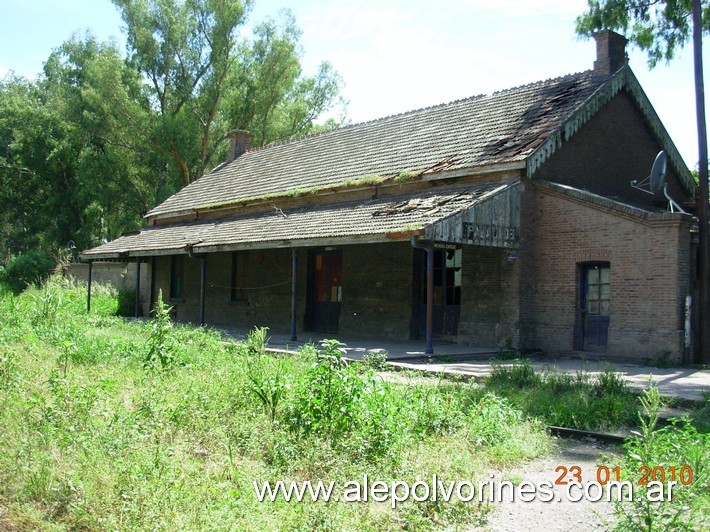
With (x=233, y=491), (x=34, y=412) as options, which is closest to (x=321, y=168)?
(x=34, y=412)

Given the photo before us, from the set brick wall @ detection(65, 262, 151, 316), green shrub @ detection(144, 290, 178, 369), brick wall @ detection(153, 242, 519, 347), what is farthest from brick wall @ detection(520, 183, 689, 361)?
brick wall @ detection(65, 262, 151, 316)

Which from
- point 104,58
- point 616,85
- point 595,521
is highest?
point 104,58

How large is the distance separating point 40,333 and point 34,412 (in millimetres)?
6059

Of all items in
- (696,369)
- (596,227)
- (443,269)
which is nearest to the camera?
(696,369)

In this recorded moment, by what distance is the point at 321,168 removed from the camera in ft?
70.5

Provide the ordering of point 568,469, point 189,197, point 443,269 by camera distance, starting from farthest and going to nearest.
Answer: point 189,197 < point 443,269 < point 568,469

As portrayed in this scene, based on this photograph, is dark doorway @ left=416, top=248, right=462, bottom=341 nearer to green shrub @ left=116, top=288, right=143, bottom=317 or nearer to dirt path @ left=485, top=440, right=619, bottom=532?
dirt path @ left=485, top=440, right=619, bottom=532

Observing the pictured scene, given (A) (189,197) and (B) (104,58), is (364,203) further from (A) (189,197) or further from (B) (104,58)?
(B) (104,58)

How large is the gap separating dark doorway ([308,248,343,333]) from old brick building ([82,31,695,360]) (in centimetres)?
5

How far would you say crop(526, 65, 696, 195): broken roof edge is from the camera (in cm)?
1515

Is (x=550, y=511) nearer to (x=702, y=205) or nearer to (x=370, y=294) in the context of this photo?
(x=702, y=205)

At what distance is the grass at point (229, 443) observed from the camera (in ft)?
14.8

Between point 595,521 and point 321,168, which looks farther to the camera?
point 321,168

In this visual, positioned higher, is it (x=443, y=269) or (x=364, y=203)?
(x=364, y=203)
